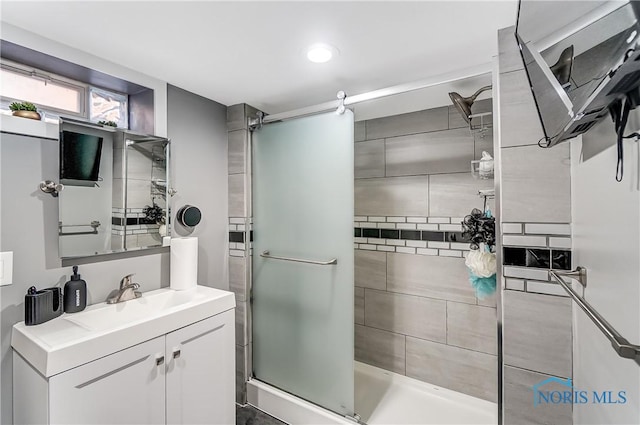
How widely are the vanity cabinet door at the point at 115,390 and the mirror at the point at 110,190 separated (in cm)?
58

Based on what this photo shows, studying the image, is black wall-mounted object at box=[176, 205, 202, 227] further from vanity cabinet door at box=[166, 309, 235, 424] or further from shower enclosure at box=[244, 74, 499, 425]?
vanity cabinet door at box=[166, 309, 235, 424]

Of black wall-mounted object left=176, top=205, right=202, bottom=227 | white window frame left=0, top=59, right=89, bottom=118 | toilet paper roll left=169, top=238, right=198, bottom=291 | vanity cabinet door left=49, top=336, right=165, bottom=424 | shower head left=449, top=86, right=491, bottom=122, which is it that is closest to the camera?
vanity cabinet door left=49, top=336, right=165, bottom=424

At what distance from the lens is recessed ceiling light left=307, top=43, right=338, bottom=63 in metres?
1.38

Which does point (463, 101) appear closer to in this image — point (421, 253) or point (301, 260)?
point (421, 253)

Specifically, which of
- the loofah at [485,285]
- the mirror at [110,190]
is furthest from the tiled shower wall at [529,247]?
the mirror at [110,190]

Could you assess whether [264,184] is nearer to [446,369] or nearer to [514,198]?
[514,198]

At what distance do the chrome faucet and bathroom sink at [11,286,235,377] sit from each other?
3cm

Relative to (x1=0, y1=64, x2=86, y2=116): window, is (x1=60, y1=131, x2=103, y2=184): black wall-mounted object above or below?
below

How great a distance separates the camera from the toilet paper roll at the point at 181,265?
5.77ft

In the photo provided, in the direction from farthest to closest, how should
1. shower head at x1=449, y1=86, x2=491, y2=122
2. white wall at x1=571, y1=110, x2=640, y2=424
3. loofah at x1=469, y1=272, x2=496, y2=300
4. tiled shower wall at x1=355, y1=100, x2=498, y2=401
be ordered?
tiled shower wall at x1=355, y1=100, x2=498, y2=401, shower head at x1=449, y1=86, x2=491, y2=122, loofah at x1=469, y1=272, x2=496, y2=300, white wall at x1=571, y1=110, x2=640, y2=424

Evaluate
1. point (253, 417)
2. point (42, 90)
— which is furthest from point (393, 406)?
point (42, 90)

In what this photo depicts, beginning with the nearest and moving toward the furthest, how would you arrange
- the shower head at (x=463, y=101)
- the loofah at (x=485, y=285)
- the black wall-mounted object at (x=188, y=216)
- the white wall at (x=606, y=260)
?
the white wall at (x=606, y=260), the loofah at (x=485, y=285), the shower head at (x=463, y=101), the black wall-mounted object at (x=188, y=216)

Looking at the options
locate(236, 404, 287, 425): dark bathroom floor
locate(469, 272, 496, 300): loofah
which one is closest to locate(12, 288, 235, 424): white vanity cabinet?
locate(236, 404, 287, 425): dark bathroom floor

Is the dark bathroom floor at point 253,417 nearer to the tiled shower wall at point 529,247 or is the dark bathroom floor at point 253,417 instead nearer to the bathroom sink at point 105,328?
the bathroom sink at point 105,328
